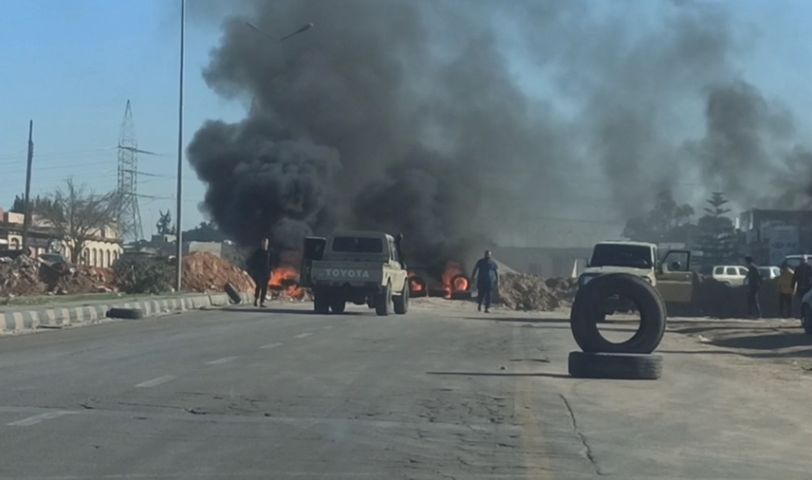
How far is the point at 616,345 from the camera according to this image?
16281 millimetres

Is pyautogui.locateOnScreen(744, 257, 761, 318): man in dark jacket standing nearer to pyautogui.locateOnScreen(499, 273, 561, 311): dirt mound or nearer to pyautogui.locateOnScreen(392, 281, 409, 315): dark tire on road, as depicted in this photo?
pyautogui.locateOnScreen(499, 273, 561, 311): dirt mound

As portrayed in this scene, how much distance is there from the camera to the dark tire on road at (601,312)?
52.5 feet

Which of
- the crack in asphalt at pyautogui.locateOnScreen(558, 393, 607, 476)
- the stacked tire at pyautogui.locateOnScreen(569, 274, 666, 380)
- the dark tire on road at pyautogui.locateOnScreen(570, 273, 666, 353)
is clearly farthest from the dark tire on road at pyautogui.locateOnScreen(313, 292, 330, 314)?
the crack in asphalt at pyautogui.locateOnScreen(558, 393, 607, 476)

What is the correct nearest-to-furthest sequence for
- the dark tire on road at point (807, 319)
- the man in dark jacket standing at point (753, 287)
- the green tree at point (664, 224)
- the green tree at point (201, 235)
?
the dark tire on road at point (807, 319), the man in dark jacket standing at point (753, 287), the green tree at point (664, 224), the green tree at point (201, 235)

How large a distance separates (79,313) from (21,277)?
53.3 ft

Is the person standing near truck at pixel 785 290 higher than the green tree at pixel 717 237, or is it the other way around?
the green tree at pixel 717 237

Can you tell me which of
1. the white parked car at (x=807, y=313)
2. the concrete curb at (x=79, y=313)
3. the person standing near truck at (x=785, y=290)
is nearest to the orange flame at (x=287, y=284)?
the concrete curb at (x=79, y=313)

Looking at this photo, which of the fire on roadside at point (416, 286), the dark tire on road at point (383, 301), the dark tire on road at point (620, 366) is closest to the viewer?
the dark tire on road at point (620, 366)

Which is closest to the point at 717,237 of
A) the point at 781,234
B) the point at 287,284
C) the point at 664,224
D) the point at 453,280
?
the point at 664,224

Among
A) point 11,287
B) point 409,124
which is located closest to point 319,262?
point 11,287

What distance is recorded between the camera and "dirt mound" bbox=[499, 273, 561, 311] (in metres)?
47.1

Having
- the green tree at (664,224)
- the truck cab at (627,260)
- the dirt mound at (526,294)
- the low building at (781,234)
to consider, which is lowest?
the dirt mound at (526,294)

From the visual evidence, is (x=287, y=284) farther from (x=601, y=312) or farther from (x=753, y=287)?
(x=601, y=312)

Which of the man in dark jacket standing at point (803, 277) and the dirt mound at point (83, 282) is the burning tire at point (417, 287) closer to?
the dirt mound at point (83, 282)
